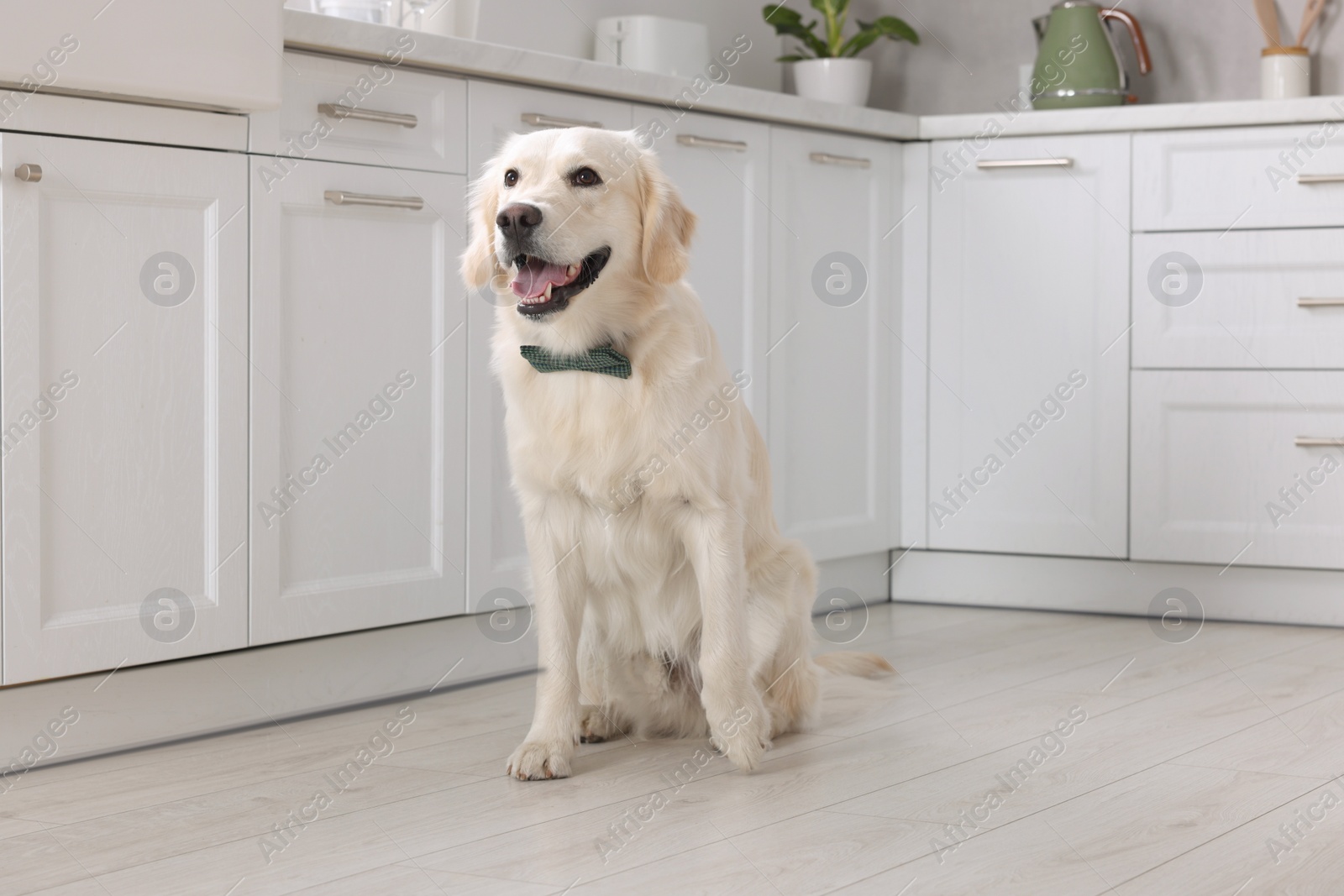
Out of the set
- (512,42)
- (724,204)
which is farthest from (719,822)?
(512,42)

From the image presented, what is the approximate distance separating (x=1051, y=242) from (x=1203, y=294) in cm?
38

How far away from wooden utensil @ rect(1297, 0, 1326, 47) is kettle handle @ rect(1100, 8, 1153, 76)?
1.23 feet

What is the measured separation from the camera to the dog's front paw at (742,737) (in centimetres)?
204

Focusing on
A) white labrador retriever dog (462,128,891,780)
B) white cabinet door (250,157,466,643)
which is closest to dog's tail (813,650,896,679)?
white labrador retriever dog (462,128,891,780)

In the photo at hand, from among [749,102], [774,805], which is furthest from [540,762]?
[749,102]

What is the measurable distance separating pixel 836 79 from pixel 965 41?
53 centimetres

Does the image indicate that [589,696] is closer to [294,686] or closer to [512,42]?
[294,686]

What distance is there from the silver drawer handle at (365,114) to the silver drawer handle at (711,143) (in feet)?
2.30

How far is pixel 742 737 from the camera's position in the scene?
2043mm

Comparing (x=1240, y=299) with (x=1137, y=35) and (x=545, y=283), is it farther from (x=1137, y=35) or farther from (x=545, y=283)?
(x=545, y=283)

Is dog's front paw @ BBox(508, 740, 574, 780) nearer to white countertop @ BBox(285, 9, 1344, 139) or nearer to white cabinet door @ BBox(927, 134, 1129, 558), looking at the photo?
white countertop @ BBox(285, 9, 1344, 139)

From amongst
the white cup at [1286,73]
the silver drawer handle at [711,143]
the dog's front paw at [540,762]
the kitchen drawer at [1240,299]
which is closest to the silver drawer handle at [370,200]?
the silver drawer handle at [711,143]

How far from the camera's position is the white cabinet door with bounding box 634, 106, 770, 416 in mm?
3041

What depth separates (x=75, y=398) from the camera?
2.07 m
